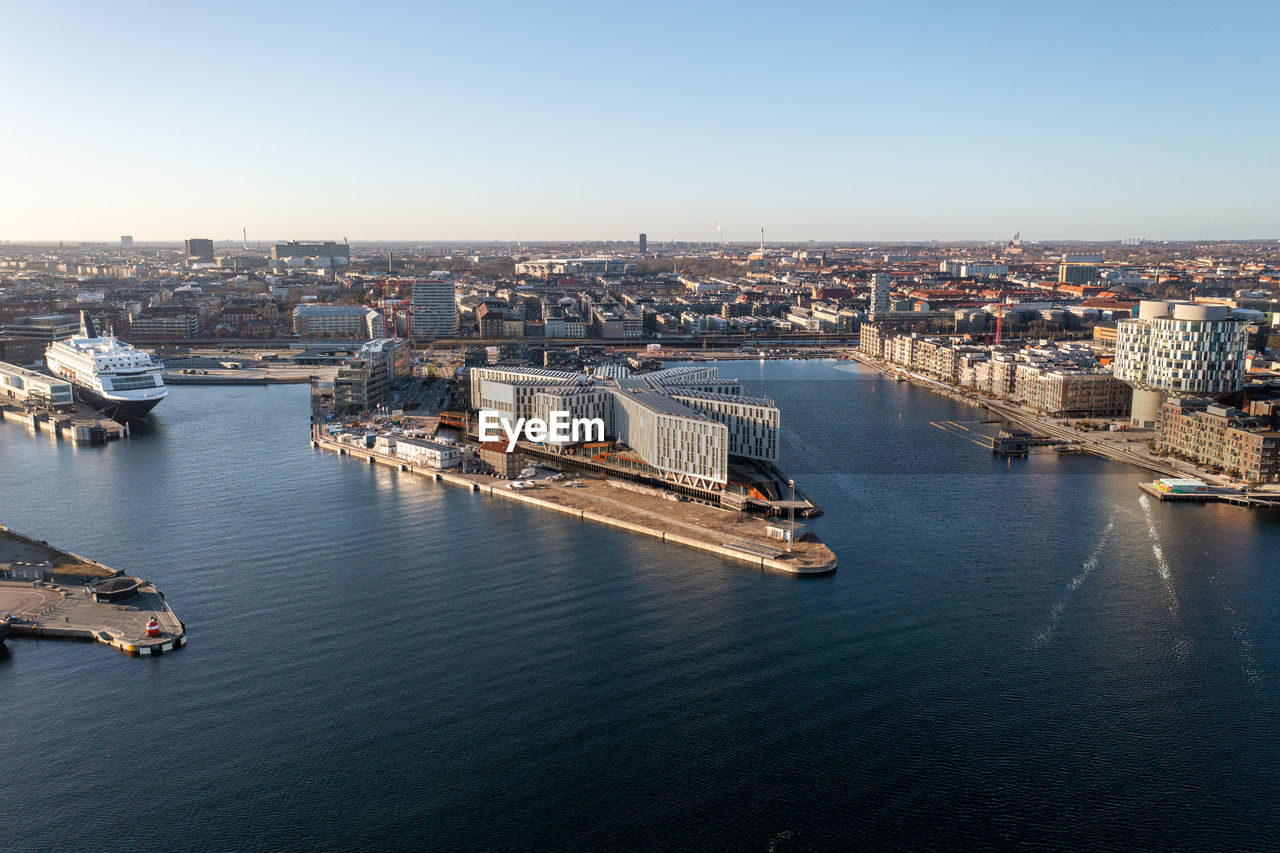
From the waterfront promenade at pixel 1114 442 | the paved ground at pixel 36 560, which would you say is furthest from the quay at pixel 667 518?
the waterfront promenade at pixel 1114 442

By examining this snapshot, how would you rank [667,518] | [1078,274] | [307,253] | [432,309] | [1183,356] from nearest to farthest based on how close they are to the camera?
1. [667,518]
2. [1183,356]
3. [432,309]
4. [1078,274]
5. [307,253]

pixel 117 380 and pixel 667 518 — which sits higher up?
pixel 117 380

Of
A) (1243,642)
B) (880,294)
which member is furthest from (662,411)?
(880,294)

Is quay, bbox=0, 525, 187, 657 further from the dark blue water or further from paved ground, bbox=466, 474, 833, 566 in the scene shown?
paved ground, bbox=466, 474, 833, 566

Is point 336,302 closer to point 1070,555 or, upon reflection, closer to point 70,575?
point 70,575

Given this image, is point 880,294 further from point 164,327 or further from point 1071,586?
point 1071,586
